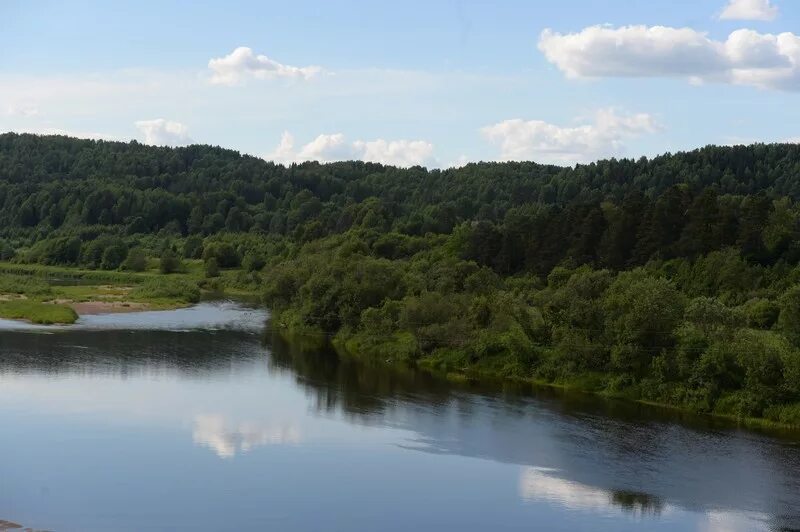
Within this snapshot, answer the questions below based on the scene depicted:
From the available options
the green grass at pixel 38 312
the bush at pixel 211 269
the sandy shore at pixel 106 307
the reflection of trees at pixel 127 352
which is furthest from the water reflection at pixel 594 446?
the bush at pixel 211 269

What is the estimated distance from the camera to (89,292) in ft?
302

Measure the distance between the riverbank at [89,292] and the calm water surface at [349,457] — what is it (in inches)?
835

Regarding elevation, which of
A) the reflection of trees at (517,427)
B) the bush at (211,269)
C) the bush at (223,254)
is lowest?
the reflection of trees at (517,427)

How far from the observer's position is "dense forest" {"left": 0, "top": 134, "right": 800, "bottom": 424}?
46.5 metres

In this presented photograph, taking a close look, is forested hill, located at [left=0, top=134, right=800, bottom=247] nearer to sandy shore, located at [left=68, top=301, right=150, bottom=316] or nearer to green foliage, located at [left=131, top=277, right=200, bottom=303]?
green foliage, located at [left=131, top=277, right=200, bottom=303]

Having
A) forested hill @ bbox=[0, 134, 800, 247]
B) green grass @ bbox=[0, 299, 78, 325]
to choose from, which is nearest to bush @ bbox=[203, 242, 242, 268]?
forested hill @ bbox=[0, 134, 800, 247]

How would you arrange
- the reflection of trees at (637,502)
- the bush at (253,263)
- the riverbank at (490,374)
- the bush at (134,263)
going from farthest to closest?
the bush at (134,263)
the bush at (253,263)
the riverbank at (490,374)
the reflection of trees at (637,502)

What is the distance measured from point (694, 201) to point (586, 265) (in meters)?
9.20

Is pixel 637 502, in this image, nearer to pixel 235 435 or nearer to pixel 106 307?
pixel 235 435

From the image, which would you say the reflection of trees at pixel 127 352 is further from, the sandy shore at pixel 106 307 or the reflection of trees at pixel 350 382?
the sandy shore at pixel 106 307

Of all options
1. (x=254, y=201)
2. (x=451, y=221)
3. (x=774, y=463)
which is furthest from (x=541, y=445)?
(x=254, y=201)

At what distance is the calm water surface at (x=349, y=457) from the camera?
30031mm

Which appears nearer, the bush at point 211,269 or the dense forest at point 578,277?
the dense forest at point 578,277

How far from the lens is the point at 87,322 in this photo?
235ft
